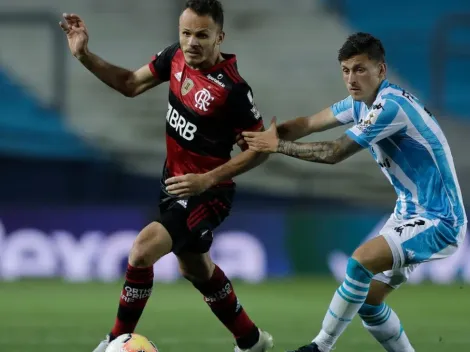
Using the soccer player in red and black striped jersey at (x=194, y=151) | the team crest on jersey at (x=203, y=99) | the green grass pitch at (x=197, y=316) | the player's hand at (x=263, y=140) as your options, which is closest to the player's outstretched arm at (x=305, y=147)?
the player's hand at (x=263, y=140)

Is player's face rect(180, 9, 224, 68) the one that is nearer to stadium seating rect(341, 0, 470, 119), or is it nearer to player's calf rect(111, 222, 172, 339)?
player's calf rect(111, 222, 172, 339)

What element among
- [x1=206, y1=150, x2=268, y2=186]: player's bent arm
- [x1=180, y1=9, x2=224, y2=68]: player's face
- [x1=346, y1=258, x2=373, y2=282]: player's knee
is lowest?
[x1=346, y1=258, x2=373, y2=282]: player's knee

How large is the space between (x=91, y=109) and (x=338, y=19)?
4161 mm

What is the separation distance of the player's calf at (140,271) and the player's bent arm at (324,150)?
2.80 ft

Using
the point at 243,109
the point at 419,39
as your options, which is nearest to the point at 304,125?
the point at 243,109

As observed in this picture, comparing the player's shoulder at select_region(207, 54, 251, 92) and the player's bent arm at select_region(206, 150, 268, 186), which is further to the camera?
the player's shoulder at select_region(207, 54, 251, 92)

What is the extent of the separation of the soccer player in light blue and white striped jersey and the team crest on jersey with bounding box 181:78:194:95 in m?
0.57

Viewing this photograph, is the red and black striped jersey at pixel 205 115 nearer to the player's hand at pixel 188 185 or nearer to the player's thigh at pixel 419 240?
the player's hand at pixel 188 185

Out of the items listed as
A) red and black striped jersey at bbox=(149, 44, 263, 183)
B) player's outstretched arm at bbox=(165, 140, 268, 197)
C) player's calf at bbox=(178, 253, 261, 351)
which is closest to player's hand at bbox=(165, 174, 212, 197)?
player's outstretched arm at bbox=(165, 140, 268, 197)

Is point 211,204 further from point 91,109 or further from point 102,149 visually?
point 91,109

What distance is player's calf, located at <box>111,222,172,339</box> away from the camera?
19.6 feet

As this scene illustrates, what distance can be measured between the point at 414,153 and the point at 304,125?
0.76 metres

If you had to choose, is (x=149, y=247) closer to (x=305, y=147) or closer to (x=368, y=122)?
(x=305, y=147)

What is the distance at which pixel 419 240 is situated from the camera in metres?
5.72
